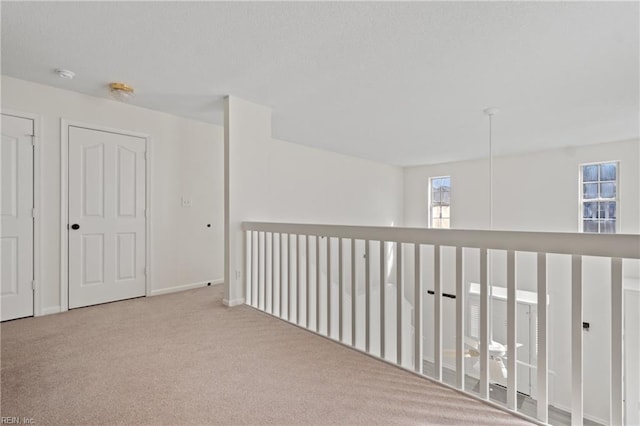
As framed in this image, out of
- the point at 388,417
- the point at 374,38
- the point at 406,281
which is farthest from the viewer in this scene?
the point at 406,281

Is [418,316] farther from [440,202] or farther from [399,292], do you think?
[440,202]

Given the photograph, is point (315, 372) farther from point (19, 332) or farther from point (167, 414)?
point (19, 332)

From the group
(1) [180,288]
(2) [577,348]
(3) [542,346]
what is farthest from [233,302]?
(2) [577,348]

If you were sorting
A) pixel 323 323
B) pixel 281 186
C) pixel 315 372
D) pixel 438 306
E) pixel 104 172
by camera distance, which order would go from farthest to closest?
pixel 281 186 < pixel 323 323 < pixel 104 172 < pixel 315 372 < pixel 438 306

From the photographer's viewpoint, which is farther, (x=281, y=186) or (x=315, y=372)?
(x=281, y=186)

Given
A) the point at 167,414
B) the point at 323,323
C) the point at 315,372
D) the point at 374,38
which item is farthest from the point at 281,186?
the point at 167,414

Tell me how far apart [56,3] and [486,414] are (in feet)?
10.7

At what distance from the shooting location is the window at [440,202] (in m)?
7.14

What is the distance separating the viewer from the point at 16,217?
284 centimetres

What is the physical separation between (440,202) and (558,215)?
2.30 m

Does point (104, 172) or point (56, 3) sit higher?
point (56, 3)

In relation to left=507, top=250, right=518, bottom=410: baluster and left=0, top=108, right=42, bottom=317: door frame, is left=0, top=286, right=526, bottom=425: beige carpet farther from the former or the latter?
left=0, top=108, right=42, bottom=317: door frame

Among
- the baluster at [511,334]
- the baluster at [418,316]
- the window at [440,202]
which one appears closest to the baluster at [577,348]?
the baluster at [511,334]

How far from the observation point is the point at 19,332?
2.53 meters
